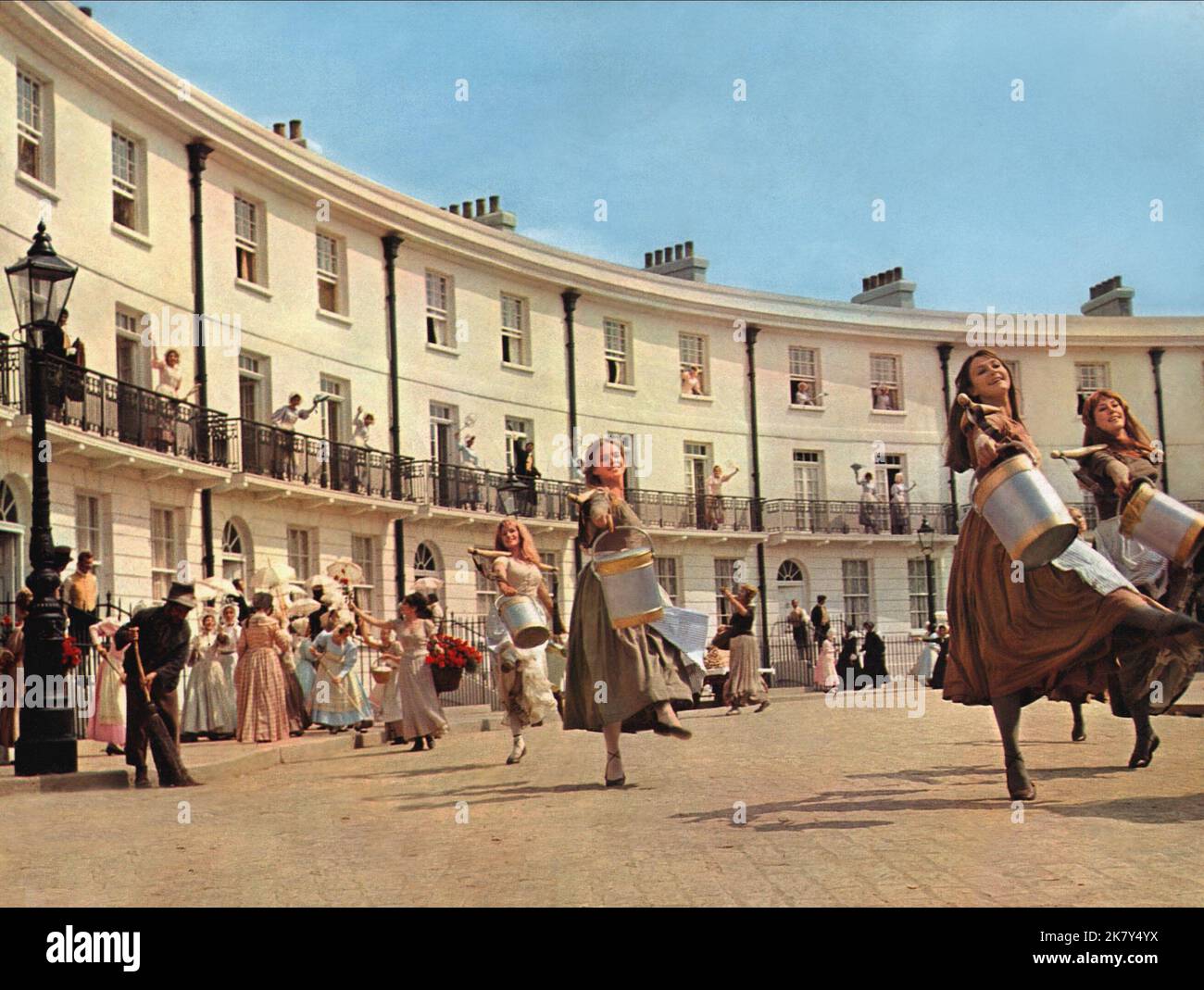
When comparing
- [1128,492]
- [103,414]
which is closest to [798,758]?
[1128,492]

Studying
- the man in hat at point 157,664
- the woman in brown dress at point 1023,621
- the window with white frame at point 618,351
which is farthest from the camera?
the window with white frame at point 618,351

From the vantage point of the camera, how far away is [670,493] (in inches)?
1537

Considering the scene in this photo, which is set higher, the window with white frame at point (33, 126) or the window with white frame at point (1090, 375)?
the window with white frame at point (33, 126)

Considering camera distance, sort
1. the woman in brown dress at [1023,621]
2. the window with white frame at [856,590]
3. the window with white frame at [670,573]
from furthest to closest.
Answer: the window with white frame at [856,590] → the window with white frame at [670,573] → the woman in brown dress at [1023,621]

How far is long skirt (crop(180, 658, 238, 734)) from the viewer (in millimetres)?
18594

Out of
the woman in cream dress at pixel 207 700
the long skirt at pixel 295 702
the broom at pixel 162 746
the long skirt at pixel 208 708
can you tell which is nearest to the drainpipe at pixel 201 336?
the long skirt at pixel 295 702

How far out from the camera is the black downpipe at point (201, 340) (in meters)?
25.1

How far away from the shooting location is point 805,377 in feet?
142

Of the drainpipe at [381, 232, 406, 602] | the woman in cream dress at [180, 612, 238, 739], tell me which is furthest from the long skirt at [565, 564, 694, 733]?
the drainpipe at [381, 232, 406, 602]

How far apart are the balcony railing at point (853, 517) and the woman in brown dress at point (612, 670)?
31.5m

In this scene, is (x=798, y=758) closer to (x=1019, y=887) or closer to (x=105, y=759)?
(x=1019, y=887)

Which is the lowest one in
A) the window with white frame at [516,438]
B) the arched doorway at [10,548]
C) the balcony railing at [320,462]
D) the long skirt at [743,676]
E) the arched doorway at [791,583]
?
the long skirt at [743,676]

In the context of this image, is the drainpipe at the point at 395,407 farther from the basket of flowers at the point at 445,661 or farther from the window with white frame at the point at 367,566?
the basket of flowers at the point at 445,661
